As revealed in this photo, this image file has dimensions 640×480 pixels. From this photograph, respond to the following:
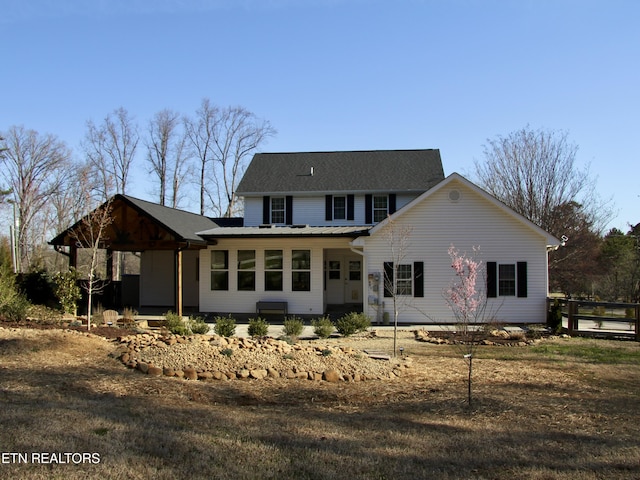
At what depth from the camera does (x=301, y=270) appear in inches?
780

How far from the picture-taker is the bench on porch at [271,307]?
63.7ft

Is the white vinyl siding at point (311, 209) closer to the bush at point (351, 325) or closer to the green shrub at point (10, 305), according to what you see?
the bush at point (351, 325)

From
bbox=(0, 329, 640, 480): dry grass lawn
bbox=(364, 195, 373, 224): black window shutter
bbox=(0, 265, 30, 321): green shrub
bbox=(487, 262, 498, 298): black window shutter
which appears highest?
bbox=(364, 195, 373, 224): black window shutter

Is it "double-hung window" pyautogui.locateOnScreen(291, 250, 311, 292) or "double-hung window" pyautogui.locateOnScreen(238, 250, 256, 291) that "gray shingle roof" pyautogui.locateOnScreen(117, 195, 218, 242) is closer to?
"double-hung window" pyautogui.locateOnScreen(238, 250, 256, 291)

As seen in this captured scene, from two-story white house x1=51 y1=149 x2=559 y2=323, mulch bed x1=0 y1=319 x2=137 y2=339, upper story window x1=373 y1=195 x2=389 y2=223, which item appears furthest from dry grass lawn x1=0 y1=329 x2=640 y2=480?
upper story window x1=373 y1=195 x2=389 y2=223

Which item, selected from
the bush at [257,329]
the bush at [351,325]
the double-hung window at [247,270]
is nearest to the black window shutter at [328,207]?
the double-hung window at [247,270]

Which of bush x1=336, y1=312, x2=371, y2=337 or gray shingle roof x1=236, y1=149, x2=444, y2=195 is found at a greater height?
gray shingle roof x1=236, y1=149, x2=444, y2=195

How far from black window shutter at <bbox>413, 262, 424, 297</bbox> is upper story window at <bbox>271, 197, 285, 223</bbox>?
307 inches

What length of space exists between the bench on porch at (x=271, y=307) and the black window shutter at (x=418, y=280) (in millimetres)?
4982

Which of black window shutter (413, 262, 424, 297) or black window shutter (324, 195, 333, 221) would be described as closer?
black window shutter (413, 262, 424, 297)

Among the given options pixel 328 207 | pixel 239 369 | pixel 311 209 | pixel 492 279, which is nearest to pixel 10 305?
pixel 239 369

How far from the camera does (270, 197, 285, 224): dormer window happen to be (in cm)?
2373

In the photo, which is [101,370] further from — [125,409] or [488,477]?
[488,477]

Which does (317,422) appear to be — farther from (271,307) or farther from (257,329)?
(271,307)
